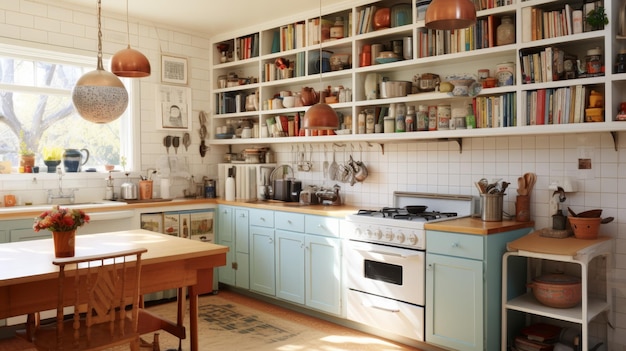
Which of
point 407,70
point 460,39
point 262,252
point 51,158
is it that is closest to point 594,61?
point 460,39

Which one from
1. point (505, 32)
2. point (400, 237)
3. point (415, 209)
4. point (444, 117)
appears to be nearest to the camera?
point (505, 32)

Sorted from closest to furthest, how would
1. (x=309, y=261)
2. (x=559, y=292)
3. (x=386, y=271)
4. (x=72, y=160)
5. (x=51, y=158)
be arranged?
(x=559, y=292) → (x=386, y=271) → (x=309, y=261) → (x=51, y=158) → (x=72, y=160)

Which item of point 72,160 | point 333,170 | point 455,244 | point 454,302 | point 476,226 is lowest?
point 454,302

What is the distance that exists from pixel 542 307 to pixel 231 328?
2.44 metres

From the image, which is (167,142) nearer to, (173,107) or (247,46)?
(173,107)

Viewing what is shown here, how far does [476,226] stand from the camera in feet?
12.1

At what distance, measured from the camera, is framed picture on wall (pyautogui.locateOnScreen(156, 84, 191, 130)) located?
586 cm

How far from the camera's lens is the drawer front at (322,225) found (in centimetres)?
457

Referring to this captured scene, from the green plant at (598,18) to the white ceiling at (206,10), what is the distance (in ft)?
7.41

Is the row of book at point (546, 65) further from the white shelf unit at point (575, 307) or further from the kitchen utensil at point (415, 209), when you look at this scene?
the kitchen utensil at point (415, 209)

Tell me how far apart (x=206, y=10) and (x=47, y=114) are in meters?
1.86

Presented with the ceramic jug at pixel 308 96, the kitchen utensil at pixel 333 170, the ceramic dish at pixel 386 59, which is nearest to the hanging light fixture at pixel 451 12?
the ceramic dish at pixel 386 59

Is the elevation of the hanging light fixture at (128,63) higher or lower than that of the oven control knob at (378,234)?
higher

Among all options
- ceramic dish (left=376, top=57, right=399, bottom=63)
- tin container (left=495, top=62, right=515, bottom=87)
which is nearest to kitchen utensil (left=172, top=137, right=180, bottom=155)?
ceramic dish (left=376, top=57, right=399, bottom=63)
